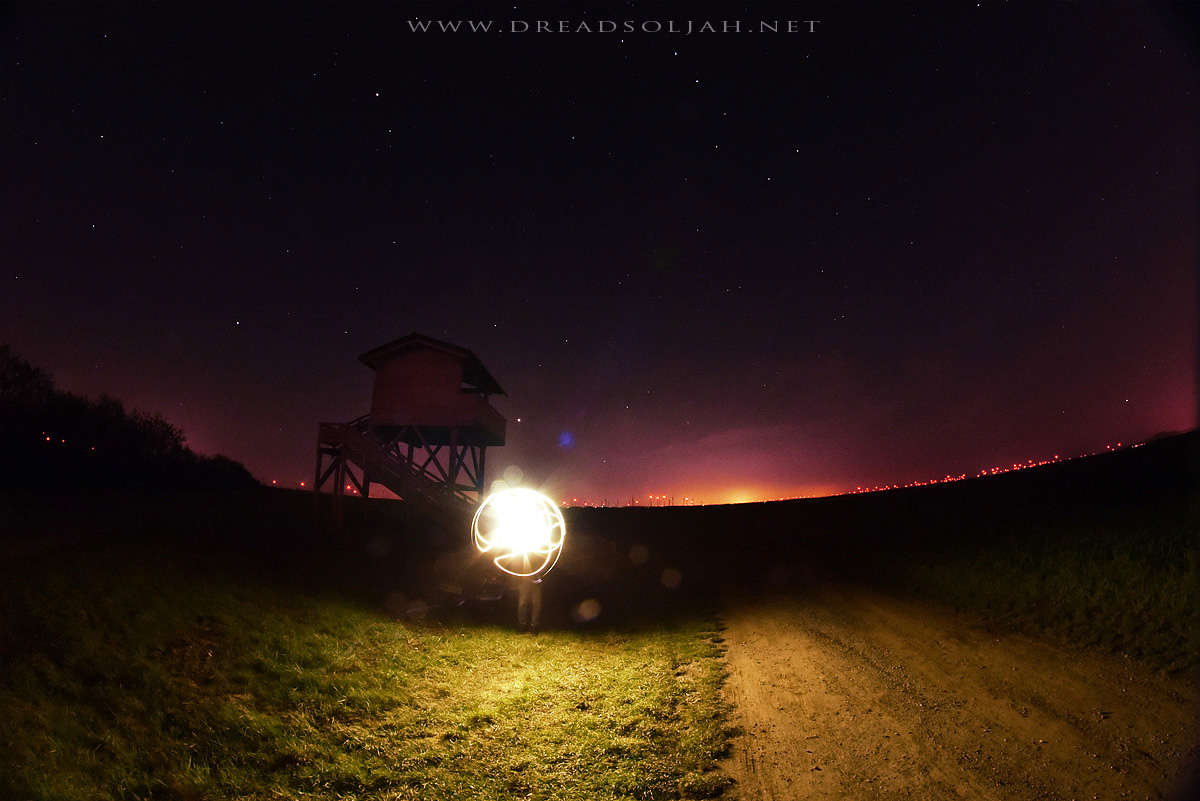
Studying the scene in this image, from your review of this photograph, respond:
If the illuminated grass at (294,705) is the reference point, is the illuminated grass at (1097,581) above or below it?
above

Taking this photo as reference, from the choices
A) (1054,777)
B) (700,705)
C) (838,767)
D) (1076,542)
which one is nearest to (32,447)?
(700,705)

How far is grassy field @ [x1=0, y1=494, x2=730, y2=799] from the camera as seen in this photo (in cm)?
608

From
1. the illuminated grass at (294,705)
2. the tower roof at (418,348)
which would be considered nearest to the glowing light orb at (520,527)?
the illuminated grass at (294,705)

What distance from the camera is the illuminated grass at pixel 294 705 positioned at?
606 cm

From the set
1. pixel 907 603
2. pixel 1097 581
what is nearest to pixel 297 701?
pixel 907 603

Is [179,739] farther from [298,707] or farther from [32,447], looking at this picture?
[32,447]

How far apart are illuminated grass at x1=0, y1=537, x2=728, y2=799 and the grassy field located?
28 millimetres

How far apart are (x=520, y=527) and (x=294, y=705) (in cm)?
567

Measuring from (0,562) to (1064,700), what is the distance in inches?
650

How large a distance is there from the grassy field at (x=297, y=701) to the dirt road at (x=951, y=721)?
0.84 metres

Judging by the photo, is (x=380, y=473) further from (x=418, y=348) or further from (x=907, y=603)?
(x=907, y=603)

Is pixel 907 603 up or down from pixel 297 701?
up

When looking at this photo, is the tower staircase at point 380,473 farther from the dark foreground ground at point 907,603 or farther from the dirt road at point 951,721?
the dirt road at point 951,721

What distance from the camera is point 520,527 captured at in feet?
42.1
